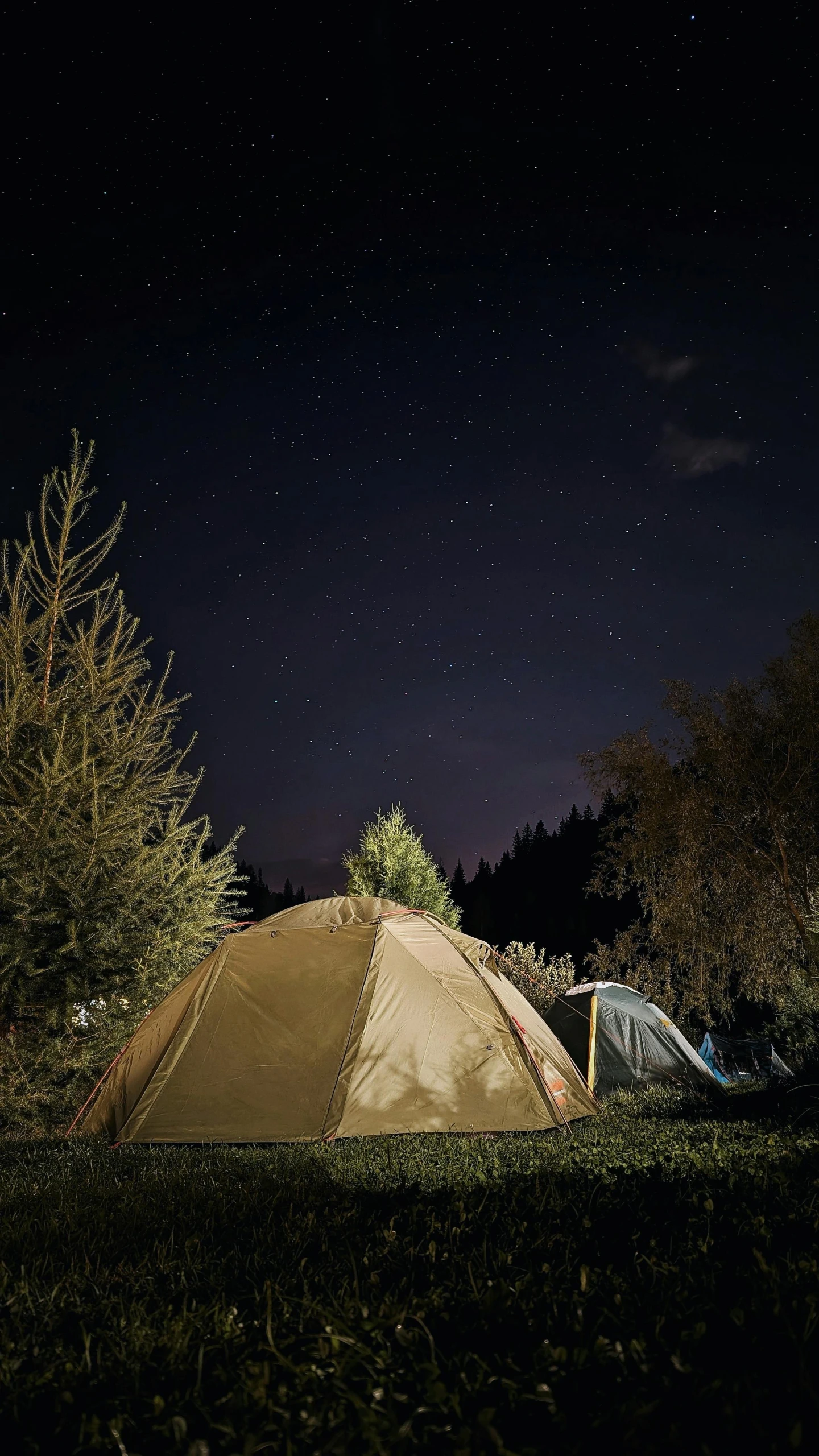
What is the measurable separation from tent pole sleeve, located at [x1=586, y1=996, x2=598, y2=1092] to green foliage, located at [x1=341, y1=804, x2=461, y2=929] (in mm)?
15492

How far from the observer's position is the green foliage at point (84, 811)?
7.24 m

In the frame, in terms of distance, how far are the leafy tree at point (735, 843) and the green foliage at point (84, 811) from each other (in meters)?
9.43

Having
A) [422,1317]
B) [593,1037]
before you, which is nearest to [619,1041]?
[593,1037]

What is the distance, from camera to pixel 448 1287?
2422 millimetres

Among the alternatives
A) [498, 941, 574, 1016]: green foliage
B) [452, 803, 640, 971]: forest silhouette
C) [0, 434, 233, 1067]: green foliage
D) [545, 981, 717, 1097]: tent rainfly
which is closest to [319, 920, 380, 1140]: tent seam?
[0, 434, 233, 1067]: green foliage

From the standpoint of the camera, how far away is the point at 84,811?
784 centimetres

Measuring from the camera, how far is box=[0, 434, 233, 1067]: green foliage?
7238 mm

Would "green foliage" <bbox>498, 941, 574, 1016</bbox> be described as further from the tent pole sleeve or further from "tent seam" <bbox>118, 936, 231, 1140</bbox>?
"tent seam" <bbox>118, 936, 231, 1140</bbox>

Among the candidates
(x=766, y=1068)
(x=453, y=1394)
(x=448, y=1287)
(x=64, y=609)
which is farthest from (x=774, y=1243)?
(x=766, y=1068)

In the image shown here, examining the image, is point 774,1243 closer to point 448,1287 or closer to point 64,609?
point 448,1287

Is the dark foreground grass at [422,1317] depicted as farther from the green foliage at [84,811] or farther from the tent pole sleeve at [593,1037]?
the tent pole sleeve at [593,1037]

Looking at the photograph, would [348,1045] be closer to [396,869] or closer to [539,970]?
[539,970]

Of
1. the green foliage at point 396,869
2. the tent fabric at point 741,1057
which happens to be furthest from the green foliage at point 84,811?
the green foliage at point 396,869

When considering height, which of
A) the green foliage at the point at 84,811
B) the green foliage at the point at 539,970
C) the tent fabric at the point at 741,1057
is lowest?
the tent fabric at the point at 741,1057
